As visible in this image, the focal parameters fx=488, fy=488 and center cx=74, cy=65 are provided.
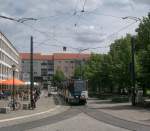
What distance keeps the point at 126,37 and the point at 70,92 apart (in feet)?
58.9

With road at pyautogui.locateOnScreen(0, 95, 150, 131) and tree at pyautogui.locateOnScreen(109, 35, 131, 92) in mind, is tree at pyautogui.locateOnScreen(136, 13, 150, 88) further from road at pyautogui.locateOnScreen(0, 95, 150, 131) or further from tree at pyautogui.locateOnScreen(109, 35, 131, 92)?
road at pyautogui.locateOnScreen(0, 95, 150, 131)

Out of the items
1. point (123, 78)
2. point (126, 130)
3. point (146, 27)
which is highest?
point (146, 27)

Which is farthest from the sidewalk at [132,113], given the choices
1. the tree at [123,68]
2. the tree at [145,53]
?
the tree at [123,68]

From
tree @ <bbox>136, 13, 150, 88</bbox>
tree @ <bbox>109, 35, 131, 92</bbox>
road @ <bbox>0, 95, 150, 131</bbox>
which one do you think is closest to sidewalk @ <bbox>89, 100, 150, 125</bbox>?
road @ <bbox>0, 95, 150, 131</bbox>

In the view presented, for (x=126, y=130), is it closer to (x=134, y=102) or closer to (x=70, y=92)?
(x=134, y=102)

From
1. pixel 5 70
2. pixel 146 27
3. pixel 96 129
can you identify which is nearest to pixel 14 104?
pixel 146 27

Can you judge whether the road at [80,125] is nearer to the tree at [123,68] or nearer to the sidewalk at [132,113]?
the sidewalk at [132,113]

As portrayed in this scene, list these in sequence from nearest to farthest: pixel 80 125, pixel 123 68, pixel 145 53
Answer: pixel 80 125 < pixel 145 53 < pixel 123 68

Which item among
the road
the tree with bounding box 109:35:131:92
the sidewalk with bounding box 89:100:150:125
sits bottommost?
the road

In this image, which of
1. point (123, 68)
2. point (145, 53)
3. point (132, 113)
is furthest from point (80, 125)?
point (123, 68)

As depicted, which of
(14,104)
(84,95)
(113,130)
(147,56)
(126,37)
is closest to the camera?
(113,130)

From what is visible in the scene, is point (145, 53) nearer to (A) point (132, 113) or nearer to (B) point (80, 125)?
(A) point (132, 113)

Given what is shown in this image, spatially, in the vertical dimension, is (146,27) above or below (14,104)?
above

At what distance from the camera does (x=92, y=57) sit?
353 ft
